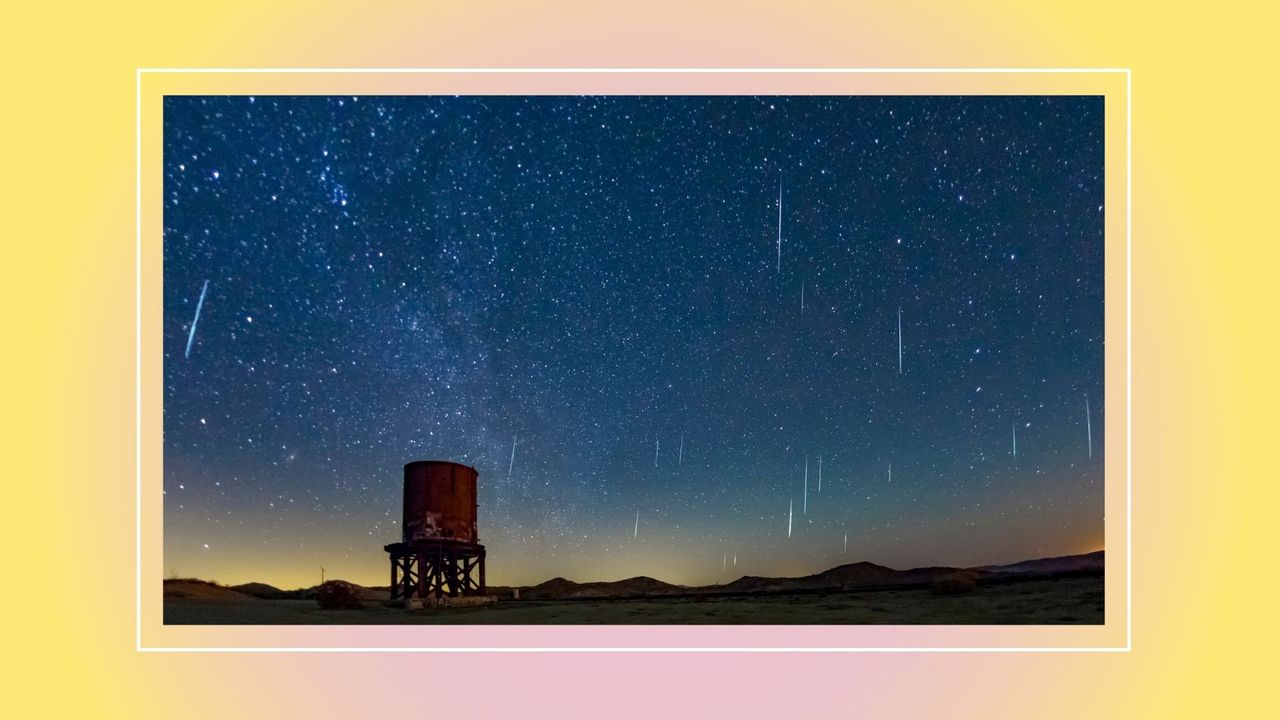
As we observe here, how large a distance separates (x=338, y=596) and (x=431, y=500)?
228 centimetres

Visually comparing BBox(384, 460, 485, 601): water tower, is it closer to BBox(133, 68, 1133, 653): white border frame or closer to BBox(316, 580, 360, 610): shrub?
BBox(316, 580, 360, 610): shrub

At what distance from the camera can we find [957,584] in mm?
11305

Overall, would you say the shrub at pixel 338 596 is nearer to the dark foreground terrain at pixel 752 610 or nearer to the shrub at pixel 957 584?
the dark foreground terrain at pixel 752 610

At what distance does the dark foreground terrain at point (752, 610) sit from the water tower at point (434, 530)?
85 centimetres

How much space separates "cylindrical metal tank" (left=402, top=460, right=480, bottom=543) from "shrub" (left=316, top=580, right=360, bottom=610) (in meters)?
1.37

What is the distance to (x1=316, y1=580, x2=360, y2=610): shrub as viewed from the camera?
437 inches

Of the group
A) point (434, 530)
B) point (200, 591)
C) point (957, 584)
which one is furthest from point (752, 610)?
point (200, 591)

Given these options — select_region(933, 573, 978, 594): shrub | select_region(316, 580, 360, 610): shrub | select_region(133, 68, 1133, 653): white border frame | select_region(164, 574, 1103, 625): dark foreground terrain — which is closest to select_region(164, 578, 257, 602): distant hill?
select_region(164, 574, 1103, 625): dark foreground terrain

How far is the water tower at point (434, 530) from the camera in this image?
12.1 metres
